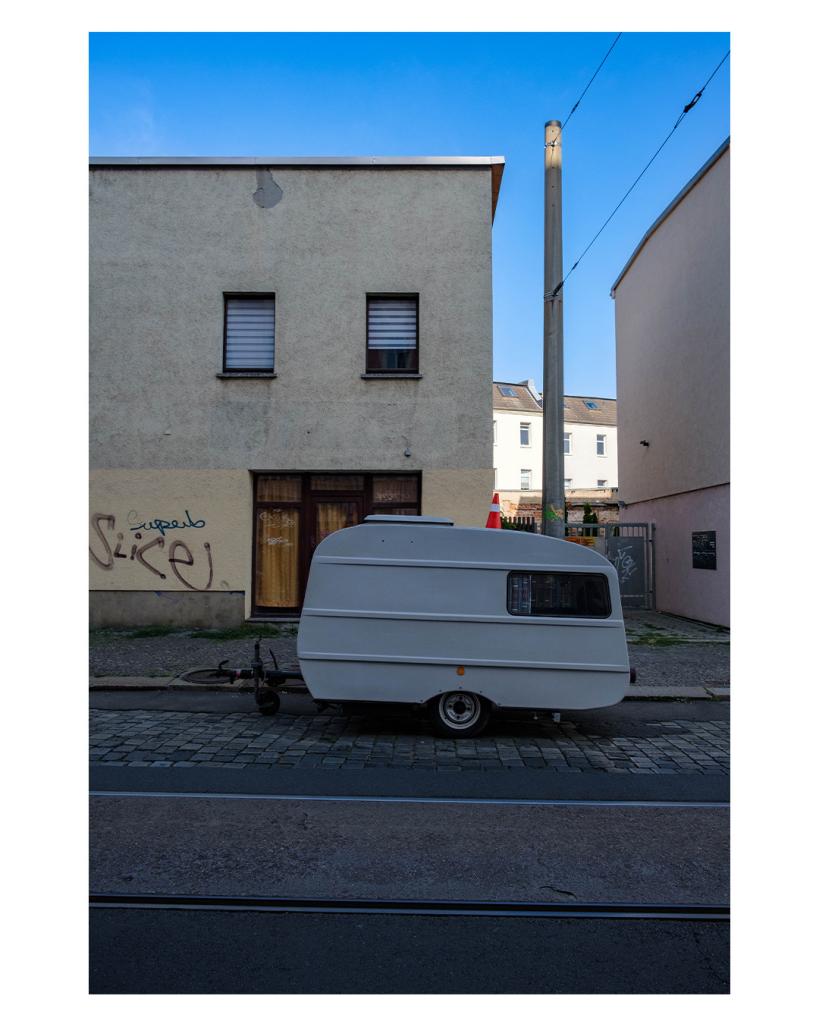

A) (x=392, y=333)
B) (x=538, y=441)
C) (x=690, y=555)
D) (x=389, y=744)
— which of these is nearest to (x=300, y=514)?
(x=392, y=333)

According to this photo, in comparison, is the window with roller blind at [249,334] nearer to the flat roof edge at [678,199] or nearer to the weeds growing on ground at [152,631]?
the weeds growing on ground at [152,631]

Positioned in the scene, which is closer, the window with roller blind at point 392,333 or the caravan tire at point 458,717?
the caravan tire at point 458,717

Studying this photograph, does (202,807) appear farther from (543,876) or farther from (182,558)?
(182,558)

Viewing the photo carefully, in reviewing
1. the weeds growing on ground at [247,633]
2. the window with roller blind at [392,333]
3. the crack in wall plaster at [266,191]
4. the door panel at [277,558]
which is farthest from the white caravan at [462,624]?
the crack in wall plaster at [266,191]

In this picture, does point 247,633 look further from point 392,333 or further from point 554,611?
point 554,611

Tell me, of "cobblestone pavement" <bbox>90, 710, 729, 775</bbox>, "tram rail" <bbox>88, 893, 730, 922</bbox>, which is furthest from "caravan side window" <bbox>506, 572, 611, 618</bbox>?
"tram rail" <bbox>88, 893, 730, 922</bbox>

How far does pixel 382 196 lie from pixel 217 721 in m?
9.83

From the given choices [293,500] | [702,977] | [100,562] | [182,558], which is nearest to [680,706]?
[702,977]

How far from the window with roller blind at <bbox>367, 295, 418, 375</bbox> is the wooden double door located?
201 centimetres

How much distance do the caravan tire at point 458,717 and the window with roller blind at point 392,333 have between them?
7.59m

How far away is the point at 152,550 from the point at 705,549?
11.0m

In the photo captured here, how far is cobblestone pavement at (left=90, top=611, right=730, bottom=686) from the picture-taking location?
9117 mm

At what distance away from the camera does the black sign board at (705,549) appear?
1438 centimetres

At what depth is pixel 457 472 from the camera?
1254cm
